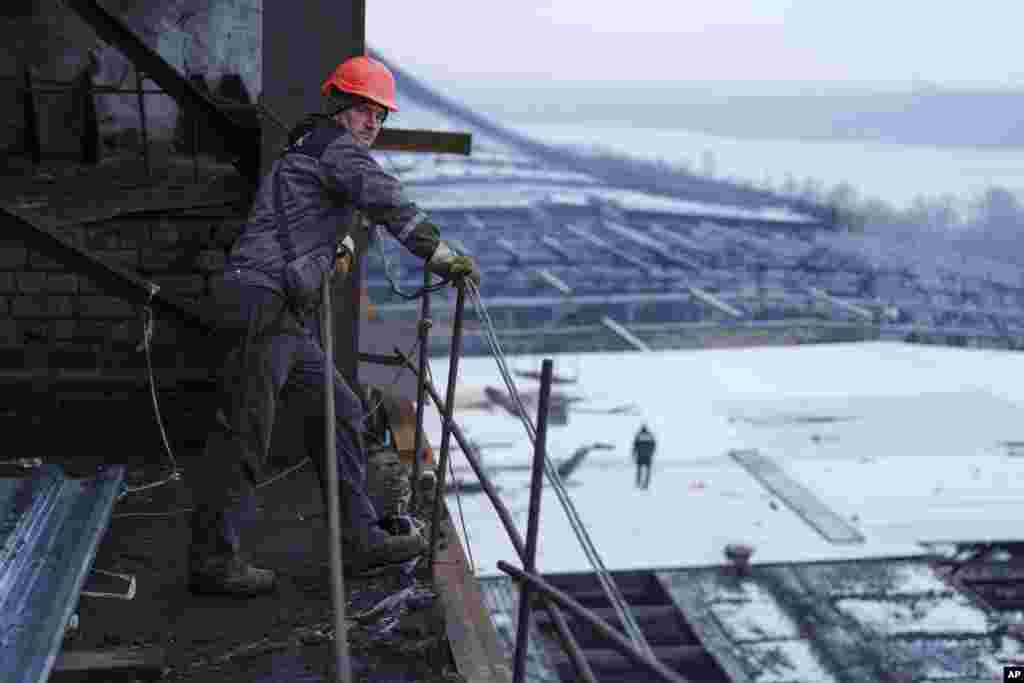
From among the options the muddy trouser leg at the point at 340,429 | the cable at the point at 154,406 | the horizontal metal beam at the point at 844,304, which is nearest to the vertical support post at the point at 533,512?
the muddy trouser leg at the point at 340,429

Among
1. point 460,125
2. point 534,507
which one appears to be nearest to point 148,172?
point 534,507

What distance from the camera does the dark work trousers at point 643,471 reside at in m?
21.8

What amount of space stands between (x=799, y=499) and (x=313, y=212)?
17.9m

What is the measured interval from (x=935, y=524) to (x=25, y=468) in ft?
55.6

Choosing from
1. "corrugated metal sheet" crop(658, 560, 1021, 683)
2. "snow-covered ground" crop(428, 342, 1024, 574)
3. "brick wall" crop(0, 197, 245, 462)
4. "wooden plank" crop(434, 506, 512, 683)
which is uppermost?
"brick wall" crop(0, 197, 245, 462)

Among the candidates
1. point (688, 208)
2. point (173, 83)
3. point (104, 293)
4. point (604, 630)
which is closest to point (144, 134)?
point (104, 293)

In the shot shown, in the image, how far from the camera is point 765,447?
24734 mm

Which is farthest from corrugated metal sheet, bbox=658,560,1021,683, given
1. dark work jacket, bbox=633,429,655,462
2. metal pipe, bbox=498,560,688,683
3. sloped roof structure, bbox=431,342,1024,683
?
metal pipe, bbox=498,560,688,683

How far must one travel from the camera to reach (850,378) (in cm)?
A: 3181

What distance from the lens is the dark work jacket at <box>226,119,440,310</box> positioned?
395 centimetres

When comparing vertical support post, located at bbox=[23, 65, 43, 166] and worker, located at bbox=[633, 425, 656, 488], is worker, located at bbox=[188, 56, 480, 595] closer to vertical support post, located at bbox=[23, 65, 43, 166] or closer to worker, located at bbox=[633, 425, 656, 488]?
vertical support post, located at bbox=[23, 65, 43, 166]

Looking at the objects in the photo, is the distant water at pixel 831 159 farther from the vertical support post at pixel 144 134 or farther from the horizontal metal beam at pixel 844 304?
the vertical support post at pixel 144 134

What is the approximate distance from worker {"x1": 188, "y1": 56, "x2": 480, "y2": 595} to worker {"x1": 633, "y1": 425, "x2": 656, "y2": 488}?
1790 centimetres

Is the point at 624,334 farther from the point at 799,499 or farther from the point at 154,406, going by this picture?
the point at 154,406
